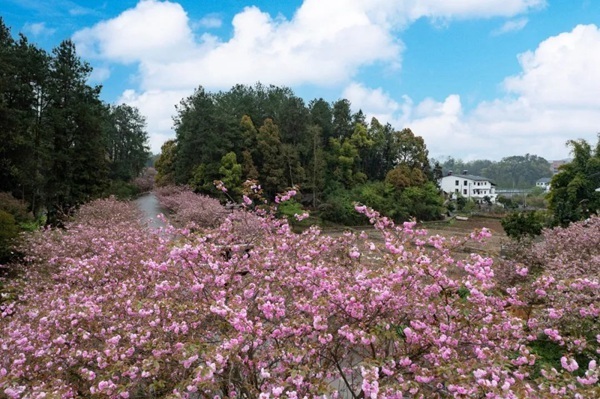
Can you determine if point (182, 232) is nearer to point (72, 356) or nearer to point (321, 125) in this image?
point (72, 356)

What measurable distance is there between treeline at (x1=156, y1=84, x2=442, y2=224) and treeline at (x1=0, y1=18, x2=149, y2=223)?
9039 mm

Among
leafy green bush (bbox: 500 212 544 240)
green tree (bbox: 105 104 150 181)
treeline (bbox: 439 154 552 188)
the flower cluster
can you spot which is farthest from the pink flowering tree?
treeline (bbox: 439 154 552 188)

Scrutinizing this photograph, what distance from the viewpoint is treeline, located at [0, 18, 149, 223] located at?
1677cm

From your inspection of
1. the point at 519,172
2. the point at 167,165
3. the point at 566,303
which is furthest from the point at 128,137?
the point at 519,172

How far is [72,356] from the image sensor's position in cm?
371

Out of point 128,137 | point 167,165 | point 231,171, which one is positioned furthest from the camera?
point 128,137

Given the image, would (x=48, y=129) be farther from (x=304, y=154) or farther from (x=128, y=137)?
(x=128, y=137)

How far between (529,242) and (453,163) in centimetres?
10124

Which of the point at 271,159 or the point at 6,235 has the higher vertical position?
the point at 271,159

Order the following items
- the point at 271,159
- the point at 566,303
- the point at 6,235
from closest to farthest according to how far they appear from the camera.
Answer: the point at 566,303, the point at 6,235, the point at 271,159

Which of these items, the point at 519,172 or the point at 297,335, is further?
the point at 519,172

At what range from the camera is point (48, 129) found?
18719 mm

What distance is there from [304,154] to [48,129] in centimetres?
2002

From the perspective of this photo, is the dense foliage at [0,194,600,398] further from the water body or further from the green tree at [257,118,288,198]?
the green tree at [257,118,288,198]
